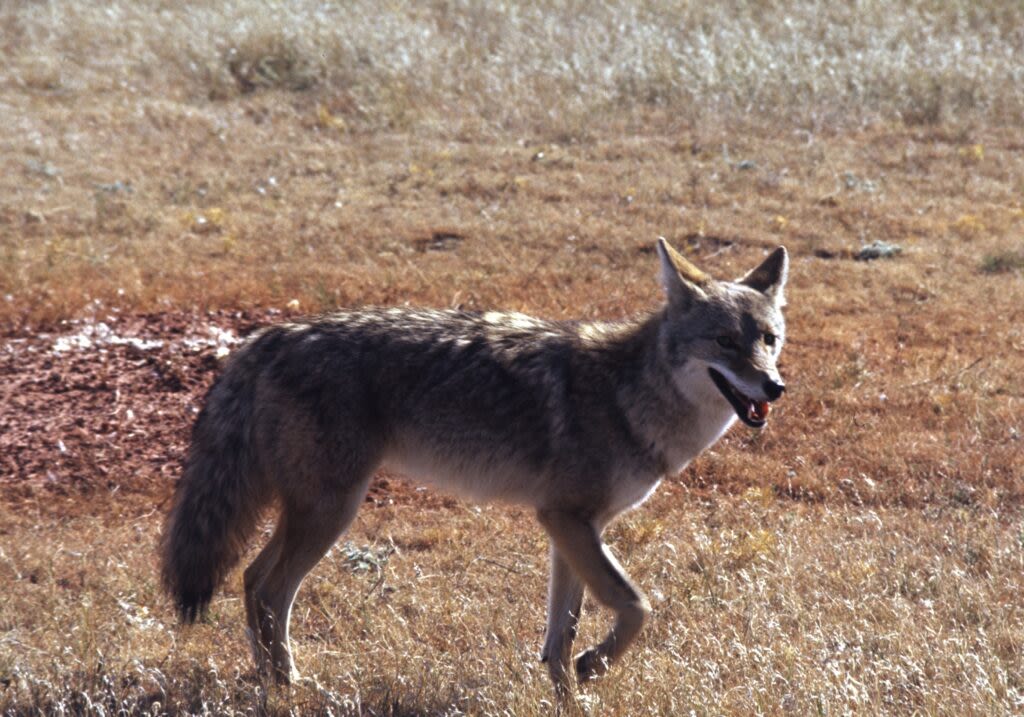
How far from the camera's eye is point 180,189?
13766 millimetres

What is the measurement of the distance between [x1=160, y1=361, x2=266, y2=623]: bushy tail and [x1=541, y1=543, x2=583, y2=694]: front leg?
133 centimetres

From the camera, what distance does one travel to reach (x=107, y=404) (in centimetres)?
832

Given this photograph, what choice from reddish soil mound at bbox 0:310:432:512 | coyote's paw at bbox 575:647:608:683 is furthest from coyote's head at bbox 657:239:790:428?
reddish soil mound at bbox 0:310:432:512

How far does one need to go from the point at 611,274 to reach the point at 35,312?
5.10m

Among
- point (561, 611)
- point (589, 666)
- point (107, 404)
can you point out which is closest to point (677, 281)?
point (561, 611)

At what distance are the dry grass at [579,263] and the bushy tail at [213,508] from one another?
1.23ft

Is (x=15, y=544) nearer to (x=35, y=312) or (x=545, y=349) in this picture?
(x=545, y=349)

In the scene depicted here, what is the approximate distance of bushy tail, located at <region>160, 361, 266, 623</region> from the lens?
Result: 5062 millimetres

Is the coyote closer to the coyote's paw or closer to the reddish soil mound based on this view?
the coyote's paw

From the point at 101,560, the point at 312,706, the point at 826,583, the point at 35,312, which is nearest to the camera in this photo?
the point at 312,706

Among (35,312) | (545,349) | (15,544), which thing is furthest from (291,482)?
(35,312)

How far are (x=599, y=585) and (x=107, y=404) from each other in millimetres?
4699

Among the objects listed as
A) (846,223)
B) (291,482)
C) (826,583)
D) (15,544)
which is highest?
(291,482)

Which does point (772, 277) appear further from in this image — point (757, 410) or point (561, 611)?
point (561, 611)
